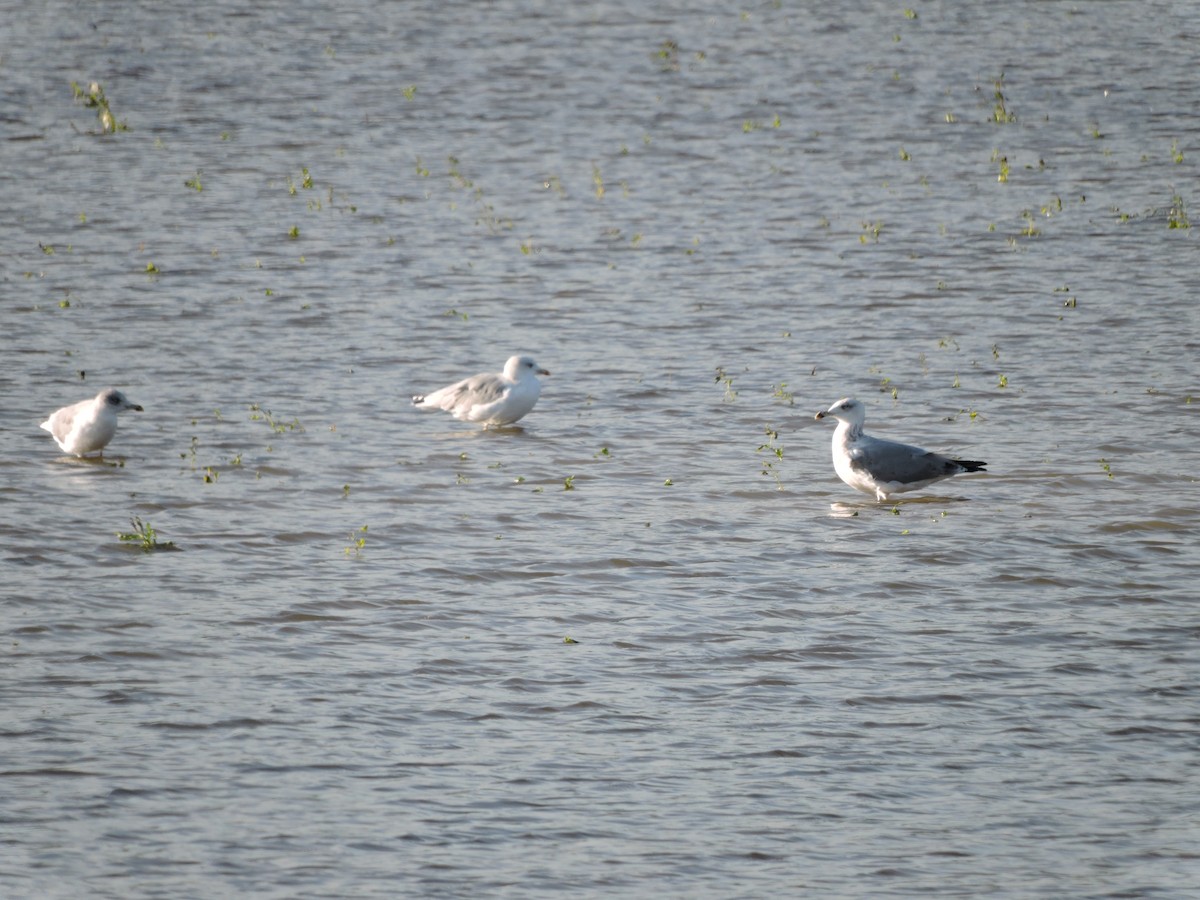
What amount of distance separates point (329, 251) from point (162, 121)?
9.66 m

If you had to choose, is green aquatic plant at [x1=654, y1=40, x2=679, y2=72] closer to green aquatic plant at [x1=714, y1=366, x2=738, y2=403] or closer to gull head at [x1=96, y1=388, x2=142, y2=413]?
green aquatic plant at [x1=714, y1=366, x2=738, y2=403]

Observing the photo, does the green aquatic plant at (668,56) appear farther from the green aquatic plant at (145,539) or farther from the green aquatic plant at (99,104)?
the green aquatic plant at (145,539)

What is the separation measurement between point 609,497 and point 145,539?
12.0 feet

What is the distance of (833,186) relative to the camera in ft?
91.9

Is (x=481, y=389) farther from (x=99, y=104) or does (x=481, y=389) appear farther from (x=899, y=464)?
(x=99, y=104)

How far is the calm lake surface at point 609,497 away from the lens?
905cm

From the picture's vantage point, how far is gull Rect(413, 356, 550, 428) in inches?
683

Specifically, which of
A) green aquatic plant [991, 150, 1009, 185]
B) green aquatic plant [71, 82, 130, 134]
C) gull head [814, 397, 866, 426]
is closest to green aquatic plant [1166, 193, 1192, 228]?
green aquatic plant [991, 150, 1009, 185]

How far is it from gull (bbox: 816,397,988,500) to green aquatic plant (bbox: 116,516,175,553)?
5139 millimetres

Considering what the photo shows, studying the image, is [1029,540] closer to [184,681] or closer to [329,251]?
[184,681]

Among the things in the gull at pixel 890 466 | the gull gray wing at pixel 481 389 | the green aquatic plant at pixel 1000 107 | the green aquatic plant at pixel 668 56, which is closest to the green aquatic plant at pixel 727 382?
the gull gray wing at pixel 481 389

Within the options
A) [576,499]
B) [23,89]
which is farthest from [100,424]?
[23,89]

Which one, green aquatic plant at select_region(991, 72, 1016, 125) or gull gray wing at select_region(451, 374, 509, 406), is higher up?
Result: green aquatic plant at select_region(991, 72, 1016, 125)

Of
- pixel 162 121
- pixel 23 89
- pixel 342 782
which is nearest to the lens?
pixel 342 782
